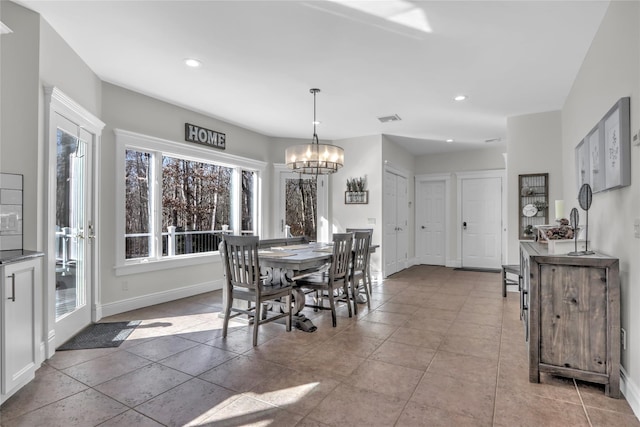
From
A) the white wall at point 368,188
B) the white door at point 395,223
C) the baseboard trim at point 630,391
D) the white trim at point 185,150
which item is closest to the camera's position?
the baseboard trim at point 630,391

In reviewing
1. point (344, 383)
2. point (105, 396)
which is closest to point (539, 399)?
point (344, 383)

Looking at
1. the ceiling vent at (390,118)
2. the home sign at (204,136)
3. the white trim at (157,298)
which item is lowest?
the white trim at (157,298)

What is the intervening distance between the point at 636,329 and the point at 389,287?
11.8 ft

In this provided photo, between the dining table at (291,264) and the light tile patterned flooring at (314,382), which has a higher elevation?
the dining table at (291,264)

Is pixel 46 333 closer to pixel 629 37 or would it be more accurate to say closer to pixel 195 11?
pixel 195 11

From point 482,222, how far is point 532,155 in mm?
2850

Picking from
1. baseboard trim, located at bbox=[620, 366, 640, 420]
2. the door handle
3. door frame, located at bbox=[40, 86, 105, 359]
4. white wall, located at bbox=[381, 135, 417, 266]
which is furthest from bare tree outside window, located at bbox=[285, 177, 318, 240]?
baseboard trim, located at bbox=[620, 366, 640, 420]

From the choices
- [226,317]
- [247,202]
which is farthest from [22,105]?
[247,202]

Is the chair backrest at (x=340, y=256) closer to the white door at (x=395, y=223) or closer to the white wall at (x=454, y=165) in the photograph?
the white door at (x=395, y=223)

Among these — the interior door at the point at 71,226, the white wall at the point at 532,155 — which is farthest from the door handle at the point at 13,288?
the white wall at the point at 532,155

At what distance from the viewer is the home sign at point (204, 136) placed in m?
4.73

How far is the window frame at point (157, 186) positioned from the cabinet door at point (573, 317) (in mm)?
4137

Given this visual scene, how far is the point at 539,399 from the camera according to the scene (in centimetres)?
209

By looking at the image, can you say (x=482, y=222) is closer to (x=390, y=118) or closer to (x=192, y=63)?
(x=390, y=118)
